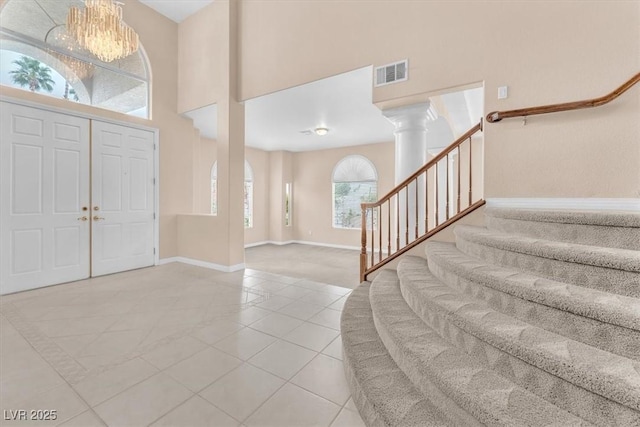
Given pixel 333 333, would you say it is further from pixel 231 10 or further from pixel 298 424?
pixel 231 10

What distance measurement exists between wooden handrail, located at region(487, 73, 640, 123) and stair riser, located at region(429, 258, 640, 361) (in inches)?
72.6

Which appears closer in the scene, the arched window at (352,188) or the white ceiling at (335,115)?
the white ceiling at (335,115)

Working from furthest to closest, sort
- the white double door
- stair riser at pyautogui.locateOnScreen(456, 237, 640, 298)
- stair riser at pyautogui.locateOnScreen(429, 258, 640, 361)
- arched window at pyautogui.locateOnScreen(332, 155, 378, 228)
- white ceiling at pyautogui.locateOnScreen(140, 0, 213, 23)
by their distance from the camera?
arched window at pyautogui.locateOnScreen(332, 155, 378, 228) → white ceiling at pyautogui.locateOnScreen(140, 0, 213, 23) → the white double door → stair riser at pyautogui.locateOnScreen(456, 237, 640, 298) → stair riser at pyautogui.locateOnScreen(429, 258, 640, 361)

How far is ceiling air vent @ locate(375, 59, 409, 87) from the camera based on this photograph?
3283 mm

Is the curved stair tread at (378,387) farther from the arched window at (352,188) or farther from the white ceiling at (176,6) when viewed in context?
the arched window at (352,188)

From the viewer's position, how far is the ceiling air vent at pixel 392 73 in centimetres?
328

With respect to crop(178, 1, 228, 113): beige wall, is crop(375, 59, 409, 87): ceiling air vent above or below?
below

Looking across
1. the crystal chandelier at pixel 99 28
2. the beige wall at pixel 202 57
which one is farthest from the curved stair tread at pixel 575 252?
the beige wall at pixel 202 57

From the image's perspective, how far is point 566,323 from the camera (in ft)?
4.18

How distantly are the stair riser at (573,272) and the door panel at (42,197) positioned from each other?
5364 mm

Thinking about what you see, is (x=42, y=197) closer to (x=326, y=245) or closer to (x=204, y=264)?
(x=204, y=264)

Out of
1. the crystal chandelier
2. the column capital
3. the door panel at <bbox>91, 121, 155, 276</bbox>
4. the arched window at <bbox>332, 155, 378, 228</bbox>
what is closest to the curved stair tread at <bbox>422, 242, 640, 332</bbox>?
the column capital

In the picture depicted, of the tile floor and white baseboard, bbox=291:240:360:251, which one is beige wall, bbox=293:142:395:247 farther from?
the tile floor

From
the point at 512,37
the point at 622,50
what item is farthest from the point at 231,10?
the point at 622,50
